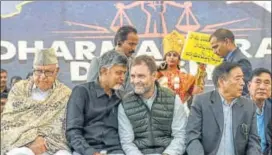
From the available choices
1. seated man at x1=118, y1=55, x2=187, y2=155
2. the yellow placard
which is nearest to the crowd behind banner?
seated man at x1=118, y1=55, x2=187, y2=155

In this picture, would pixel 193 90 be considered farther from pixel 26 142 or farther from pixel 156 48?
pixel 26 142

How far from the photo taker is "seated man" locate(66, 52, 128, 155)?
415 centimetres

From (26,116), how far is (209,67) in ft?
8.34

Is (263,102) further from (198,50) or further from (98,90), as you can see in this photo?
(98,90)

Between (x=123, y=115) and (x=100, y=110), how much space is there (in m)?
0.16

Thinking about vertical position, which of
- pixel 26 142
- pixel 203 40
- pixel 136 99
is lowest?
pixel 26 142

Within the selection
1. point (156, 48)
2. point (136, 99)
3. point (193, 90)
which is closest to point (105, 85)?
point (136, 99)

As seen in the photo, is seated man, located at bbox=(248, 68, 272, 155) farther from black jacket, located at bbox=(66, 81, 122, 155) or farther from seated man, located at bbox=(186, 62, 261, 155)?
black jacket, located at bbox=(66, 81, 122, 155)

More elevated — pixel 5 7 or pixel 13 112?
pixel 5 7

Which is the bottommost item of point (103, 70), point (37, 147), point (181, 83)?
point (37, 147)

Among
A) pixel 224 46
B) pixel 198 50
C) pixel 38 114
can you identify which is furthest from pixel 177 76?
pixel 38 114

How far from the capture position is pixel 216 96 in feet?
13.5

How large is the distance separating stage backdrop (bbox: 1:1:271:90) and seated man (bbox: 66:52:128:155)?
83.0 inches

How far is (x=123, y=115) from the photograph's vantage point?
165 inches
